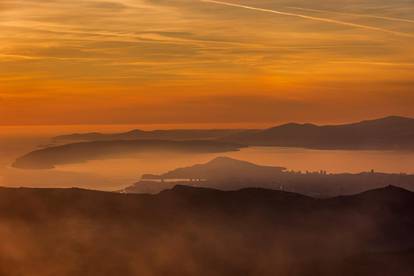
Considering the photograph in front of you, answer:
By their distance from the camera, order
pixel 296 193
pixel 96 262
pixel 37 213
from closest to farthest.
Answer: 1. pixel 96 262
2. pixel 37 213
3. pixel 296 193

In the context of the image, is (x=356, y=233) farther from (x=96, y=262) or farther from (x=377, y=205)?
(x=96, y=262)

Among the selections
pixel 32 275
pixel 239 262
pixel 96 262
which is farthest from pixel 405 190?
pixel 32 275

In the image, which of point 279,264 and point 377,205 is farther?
point 377,205

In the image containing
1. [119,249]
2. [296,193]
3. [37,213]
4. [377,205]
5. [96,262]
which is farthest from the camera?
[296,193]

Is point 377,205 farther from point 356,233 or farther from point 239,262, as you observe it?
point 239,262

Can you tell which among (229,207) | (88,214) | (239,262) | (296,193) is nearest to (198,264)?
(239,262)

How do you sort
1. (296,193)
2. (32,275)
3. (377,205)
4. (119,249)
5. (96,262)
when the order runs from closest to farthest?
(32,275) < (96,262) < (119,249) < (377,205) < (296,193)
